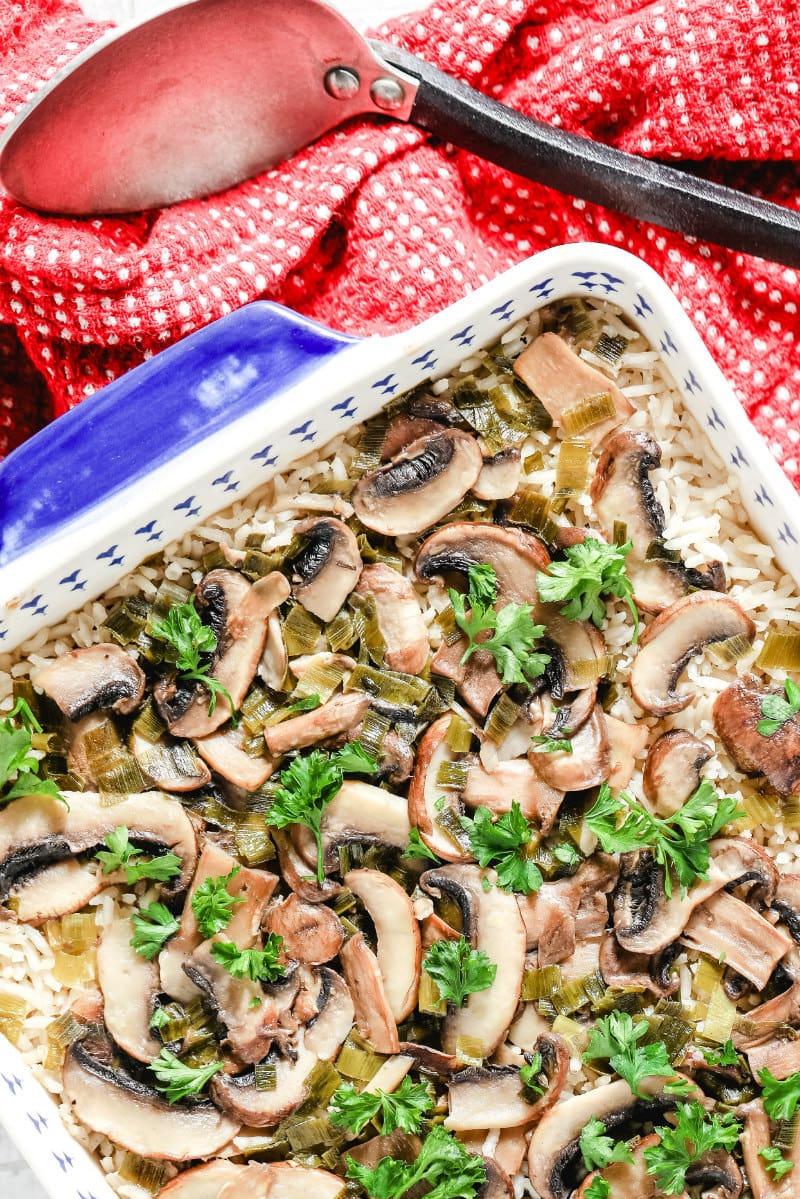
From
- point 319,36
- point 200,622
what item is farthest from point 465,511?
point 319,36

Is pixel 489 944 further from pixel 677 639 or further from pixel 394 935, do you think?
pixel 677 639

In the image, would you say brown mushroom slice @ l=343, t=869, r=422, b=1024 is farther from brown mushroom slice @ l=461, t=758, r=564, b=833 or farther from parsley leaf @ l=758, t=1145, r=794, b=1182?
parsley leaf @ l=758, t=1145, r=794, b=1182

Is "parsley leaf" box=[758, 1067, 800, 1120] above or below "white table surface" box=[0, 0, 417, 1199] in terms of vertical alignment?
below

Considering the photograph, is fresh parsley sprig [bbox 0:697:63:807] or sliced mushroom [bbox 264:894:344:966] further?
sliced mushroom [bbox 264:894:344:966]

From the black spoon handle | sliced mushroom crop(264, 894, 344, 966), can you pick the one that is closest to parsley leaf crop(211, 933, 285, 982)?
sliced mushroom crop(264, 894, 344, 966)

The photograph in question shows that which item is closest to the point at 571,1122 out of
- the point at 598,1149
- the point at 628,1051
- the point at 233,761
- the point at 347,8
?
the point at 598,1149

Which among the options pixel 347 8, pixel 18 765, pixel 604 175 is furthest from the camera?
pixel 347 8

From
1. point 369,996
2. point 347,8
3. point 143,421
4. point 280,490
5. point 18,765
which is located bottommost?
point 369,996
